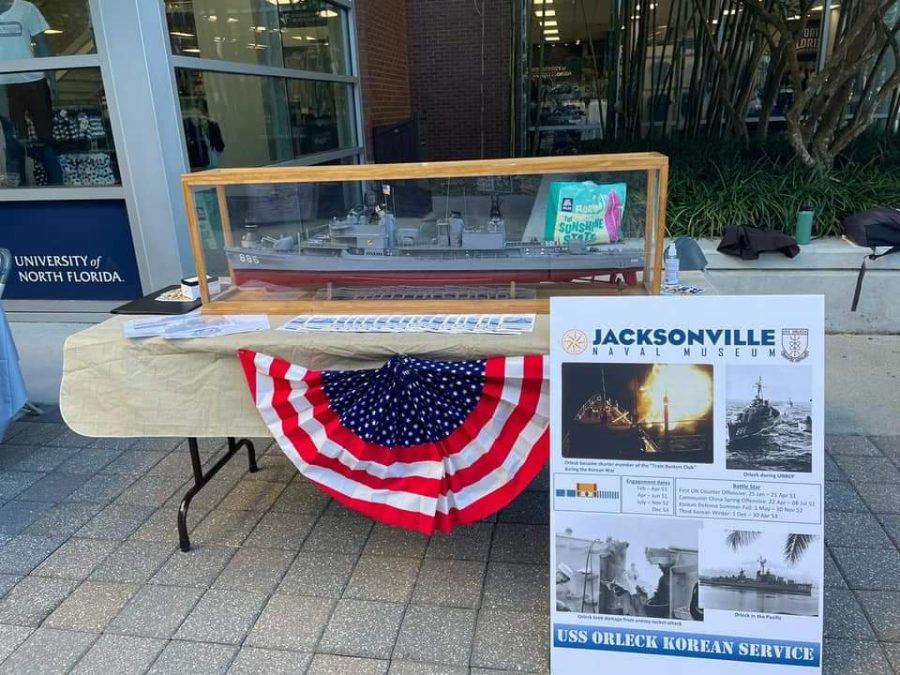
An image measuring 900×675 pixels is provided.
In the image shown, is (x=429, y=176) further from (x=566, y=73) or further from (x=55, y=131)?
(x=566, y=73)

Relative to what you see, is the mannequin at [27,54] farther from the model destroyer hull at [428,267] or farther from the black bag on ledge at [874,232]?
the black bag on ledge at [874,232]

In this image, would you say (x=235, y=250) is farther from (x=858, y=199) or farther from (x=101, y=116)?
(x=858, y=199)

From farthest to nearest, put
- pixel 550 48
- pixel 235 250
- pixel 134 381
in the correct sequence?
1. pixel 550 48
2. pixel 235 250
3. pixel 134 381

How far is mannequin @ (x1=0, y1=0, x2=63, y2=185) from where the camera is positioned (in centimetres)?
543

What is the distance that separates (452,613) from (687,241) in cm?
212

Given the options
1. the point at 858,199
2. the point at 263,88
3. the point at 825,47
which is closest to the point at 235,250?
the point at 263,88

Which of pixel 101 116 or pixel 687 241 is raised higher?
pixel 101 116

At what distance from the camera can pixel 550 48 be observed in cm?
1223

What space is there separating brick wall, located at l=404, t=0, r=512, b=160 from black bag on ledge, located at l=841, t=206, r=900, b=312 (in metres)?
Answer: 8.36

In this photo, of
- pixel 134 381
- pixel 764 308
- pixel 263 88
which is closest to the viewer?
pixel 764 308

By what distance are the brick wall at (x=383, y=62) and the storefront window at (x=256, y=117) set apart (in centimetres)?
73

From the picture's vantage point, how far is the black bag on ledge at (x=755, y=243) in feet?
17.2

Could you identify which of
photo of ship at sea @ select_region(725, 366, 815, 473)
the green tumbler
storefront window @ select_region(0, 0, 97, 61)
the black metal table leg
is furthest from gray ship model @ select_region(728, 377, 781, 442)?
storefront window @ select_region(0, 0, 97, 61)

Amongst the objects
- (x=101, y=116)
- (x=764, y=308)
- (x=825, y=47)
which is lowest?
(x=764, y=308)
